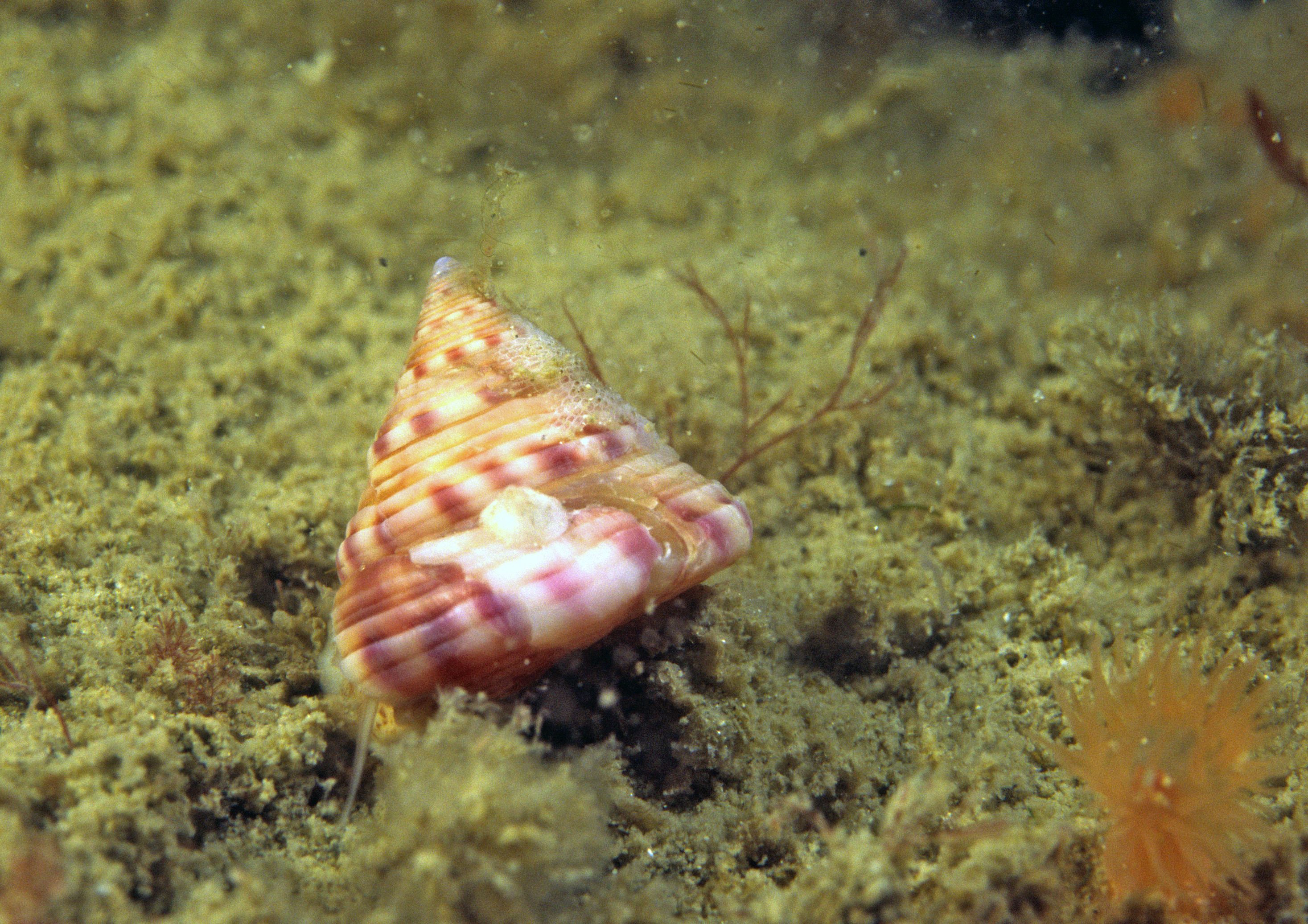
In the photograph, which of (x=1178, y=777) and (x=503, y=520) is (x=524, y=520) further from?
(x=1178, y=777)

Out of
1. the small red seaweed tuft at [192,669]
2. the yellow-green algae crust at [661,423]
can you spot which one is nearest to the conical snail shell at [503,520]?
the yellow-green algae crust at [661,423]

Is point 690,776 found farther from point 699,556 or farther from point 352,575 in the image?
point 352,575

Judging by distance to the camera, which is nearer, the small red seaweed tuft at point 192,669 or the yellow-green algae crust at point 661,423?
the yellow-green algae crust at point 661,423

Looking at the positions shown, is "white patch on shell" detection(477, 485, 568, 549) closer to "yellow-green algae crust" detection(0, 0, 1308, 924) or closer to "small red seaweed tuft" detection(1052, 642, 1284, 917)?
"yellow-green algae crust" detection(0, 0, 1308, 924)

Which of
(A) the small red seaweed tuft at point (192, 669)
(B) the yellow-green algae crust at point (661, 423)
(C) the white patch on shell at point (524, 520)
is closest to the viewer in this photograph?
(B) the yellow-green algae crust at point (661, 423)

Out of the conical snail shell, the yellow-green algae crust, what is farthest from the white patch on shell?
the yellow-green algae crust

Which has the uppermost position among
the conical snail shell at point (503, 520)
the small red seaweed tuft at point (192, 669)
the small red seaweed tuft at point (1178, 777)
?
the conical snail shell at point (503, 520)

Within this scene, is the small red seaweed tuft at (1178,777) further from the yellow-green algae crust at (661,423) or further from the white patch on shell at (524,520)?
the white patch on shell at (524,520)
